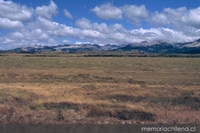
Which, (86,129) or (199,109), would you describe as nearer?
(86,129)

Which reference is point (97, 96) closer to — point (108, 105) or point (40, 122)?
point (108, 105)

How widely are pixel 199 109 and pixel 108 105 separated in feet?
16.8

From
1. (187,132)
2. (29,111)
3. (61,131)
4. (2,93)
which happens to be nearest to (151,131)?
(187,132)

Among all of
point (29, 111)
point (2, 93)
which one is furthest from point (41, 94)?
point (29, 111)

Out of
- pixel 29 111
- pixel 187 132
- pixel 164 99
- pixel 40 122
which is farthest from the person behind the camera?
pixel 164 99

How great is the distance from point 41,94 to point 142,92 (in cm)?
743

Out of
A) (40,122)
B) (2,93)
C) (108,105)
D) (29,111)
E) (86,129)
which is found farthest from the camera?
(2,93)

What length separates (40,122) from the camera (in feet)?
41.2

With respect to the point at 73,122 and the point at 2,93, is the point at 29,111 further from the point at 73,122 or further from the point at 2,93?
the point at 2,93

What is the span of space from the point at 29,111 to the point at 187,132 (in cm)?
821

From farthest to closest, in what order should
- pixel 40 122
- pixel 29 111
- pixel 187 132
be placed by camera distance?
pixel 29 111, pixel 40 122, pixel 187 132

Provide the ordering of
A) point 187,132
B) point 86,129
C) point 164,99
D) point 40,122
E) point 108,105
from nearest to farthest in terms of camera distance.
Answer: point 187,132
point 86,129
point 40,122
point 108,105
point 164,99

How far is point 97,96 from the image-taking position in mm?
18984

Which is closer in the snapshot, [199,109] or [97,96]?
[199,109]
